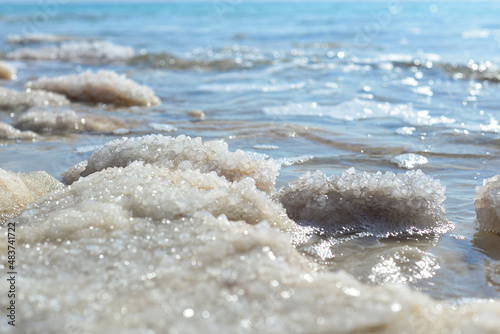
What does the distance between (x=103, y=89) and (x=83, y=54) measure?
5.58 meters

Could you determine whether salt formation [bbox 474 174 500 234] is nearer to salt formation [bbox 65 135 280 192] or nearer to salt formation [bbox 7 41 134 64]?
salt formation [bbox 65 135 280 192]

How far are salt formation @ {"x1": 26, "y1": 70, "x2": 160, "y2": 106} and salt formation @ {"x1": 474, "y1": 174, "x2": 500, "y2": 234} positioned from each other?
4.25 metres

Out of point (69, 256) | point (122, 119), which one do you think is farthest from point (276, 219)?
point (122, 119)

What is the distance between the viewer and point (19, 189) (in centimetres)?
283

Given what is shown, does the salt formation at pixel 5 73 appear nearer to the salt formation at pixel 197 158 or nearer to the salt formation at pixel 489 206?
the salt formation at pixel 197 158

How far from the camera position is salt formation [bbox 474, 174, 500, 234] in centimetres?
257

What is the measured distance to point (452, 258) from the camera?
2.37 m

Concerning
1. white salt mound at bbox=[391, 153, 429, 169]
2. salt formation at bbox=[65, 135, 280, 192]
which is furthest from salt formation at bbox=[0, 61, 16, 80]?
white salt mound at bbox=[391, 153, 429, 169]

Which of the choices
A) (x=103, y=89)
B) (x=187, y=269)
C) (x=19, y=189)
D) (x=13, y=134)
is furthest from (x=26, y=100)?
(x=187, y=269)

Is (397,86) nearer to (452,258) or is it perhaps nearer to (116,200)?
(452,258)

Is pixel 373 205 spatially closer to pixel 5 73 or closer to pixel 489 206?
pixel 489 206

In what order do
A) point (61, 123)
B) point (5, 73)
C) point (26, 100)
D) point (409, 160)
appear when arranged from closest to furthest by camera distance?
point (409, 160), point (61, 123), point (26, 100), point (5, 73)

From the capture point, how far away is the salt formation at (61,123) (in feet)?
16.0

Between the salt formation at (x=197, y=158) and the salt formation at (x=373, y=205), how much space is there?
11.4 inches
